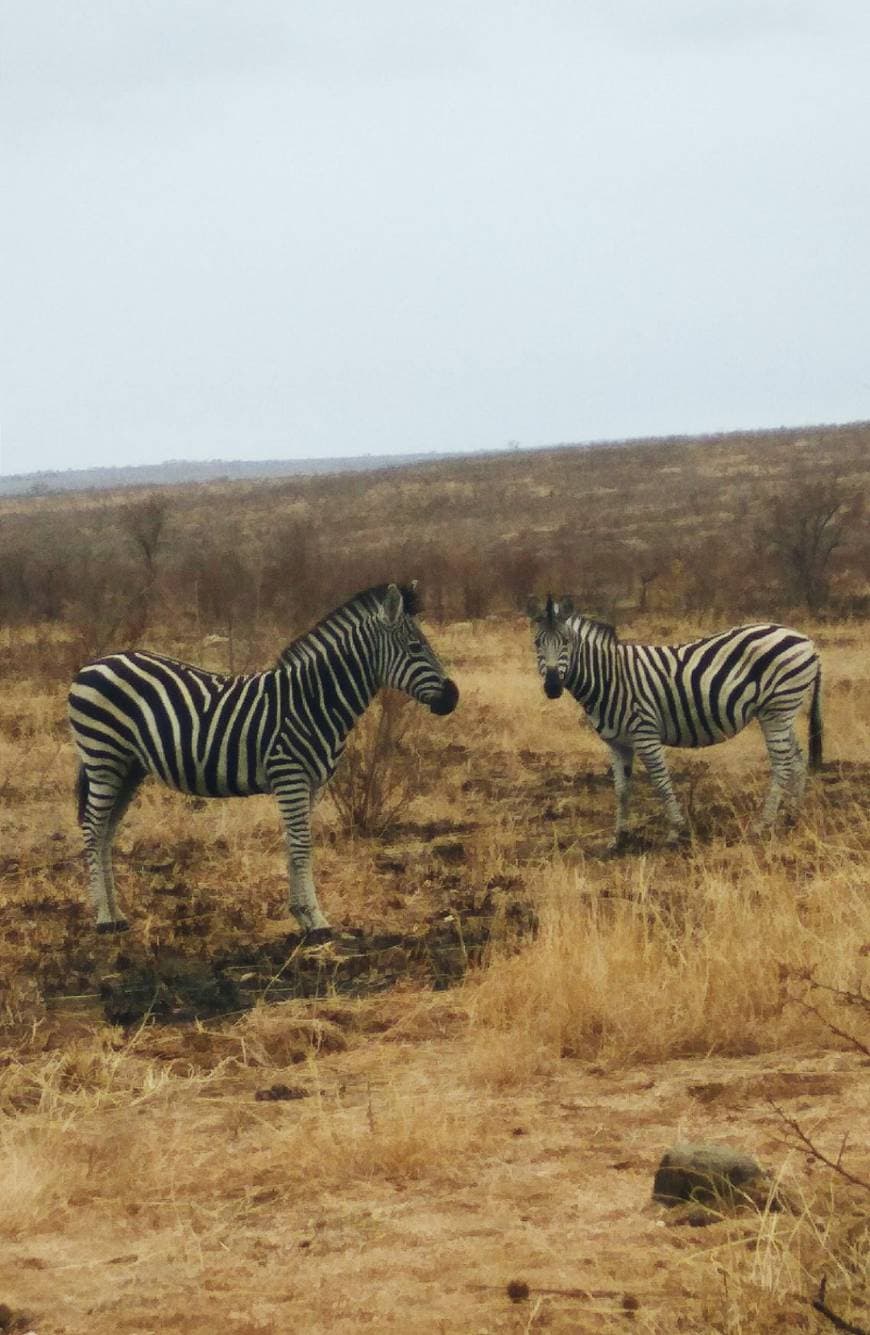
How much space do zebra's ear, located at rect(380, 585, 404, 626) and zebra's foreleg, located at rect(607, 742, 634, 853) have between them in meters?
2.23

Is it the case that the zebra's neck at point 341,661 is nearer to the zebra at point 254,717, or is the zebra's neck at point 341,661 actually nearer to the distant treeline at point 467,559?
the zebra at point 254,717

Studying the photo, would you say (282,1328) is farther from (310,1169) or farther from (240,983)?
(240,983)

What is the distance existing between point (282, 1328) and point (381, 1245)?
46 cm

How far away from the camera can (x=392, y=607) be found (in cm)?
763

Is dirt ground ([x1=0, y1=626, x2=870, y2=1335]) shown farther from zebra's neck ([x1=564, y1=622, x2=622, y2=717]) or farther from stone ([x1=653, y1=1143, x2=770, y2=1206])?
zebra's neck ([x1=564, y1=622, x2=622, y2=717])

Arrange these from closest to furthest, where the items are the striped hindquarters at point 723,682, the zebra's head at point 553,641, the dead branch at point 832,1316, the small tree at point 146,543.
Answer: the dead branch at point 832,1316 → the zebra's head at point 553,641 → the striped hindquarters at point 723,682 → the small tree at point 146,543

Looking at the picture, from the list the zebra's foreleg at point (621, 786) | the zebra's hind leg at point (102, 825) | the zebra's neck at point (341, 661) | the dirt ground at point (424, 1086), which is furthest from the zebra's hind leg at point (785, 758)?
the zebra's hind leg at point (102, 825)

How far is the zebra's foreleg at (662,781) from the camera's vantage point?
9.24m

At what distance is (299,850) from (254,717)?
709mm

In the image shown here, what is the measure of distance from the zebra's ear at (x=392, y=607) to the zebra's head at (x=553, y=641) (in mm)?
1873

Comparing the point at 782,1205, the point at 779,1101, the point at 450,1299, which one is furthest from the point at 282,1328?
the point at 779,1101

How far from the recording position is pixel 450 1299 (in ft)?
11.3

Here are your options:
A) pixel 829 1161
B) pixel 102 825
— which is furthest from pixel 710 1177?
pixel 102 825

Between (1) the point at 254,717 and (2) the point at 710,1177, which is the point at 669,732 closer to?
(1) the point at 254,717
